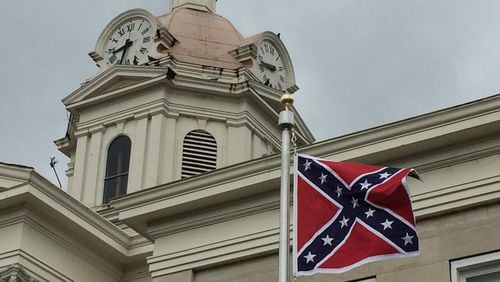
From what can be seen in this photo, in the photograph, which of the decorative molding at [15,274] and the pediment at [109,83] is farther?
the pediment at [109,83]

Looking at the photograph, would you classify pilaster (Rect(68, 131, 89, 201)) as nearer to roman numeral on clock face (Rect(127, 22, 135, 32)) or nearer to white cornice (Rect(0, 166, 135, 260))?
roman numeral on clock face (Rect(127, 22, 135, 32))

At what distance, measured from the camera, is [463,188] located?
17297 millimetres

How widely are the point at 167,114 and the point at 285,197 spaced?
1663 centimetres

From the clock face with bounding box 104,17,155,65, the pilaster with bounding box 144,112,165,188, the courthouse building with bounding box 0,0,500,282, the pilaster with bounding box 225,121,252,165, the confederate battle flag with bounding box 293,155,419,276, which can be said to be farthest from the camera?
the clock face with bounding box 104,17,155,65

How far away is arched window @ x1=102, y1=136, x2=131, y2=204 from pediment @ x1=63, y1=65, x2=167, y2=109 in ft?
4.39

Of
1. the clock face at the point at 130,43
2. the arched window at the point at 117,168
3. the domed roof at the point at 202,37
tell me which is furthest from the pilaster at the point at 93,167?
the domed roof at the point at 202,37

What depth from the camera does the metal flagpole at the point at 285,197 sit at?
44.5 feet

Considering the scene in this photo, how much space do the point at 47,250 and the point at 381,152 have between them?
6.47m

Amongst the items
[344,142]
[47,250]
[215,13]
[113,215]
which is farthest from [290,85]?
[344,142]

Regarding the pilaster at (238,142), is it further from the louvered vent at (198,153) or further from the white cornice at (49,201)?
the white cornice at (49,201)

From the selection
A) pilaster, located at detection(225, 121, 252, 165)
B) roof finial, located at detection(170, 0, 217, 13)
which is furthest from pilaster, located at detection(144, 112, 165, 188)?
roof finial, located at detection(170, 0, 217, 13)

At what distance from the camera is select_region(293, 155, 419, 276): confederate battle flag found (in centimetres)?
1427

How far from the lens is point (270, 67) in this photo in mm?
33781

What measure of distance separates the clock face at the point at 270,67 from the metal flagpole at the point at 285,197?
715 inches
